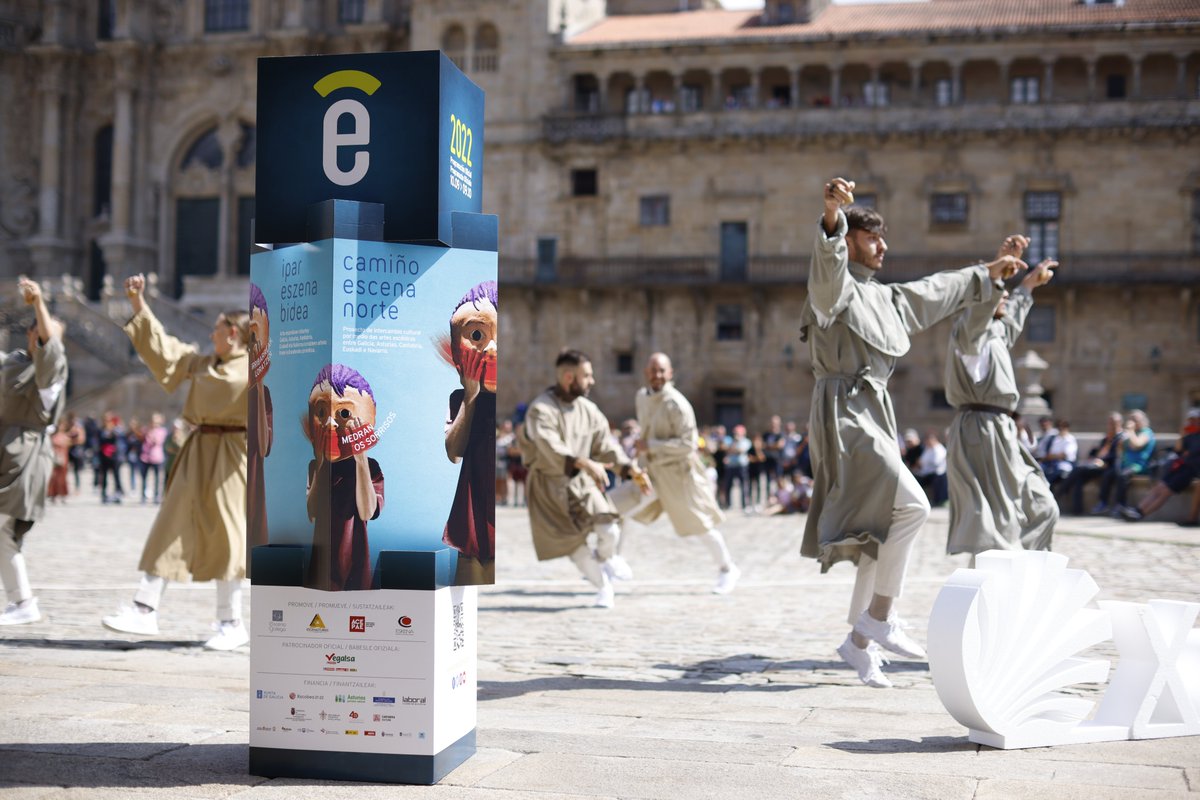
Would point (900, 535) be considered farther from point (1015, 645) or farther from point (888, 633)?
point (1015, 645)

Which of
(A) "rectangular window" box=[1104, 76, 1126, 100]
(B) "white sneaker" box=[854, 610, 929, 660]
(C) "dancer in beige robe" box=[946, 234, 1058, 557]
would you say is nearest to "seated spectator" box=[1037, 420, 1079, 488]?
(C) "dancer in beige robe" box=[946, 234, 1058, 557]

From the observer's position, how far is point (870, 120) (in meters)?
40.3

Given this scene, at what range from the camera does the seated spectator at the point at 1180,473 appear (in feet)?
56.4

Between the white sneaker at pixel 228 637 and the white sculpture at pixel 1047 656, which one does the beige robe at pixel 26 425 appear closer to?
the white sneaker at pixel 228 637

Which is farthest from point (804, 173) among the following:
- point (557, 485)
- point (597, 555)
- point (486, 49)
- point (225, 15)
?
point (557, 485)

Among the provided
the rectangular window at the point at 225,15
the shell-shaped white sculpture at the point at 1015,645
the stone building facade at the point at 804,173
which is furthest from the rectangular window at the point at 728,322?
the shell-shaped white sculpture at the point at 1015,645

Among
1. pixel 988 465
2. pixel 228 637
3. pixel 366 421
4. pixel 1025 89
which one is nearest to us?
pixel 366 421

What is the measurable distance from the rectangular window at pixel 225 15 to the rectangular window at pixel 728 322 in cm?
2162

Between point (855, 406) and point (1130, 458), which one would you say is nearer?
point (855, 406)

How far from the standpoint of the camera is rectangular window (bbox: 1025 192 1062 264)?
39.6 m

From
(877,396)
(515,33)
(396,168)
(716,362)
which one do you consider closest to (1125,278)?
(716,362)

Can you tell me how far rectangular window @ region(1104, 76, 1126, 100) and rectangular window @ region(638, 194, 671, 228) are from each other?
45.0 feet

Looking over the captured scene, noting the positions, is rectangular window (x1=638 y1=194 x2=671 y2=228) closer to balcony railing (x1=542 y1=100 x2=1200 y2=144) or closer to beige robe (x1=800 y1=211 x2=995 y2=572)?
balcony railing (x1=542 y1=100 x2=1200 y2=144)

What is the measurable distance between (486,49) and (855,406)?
128ft
